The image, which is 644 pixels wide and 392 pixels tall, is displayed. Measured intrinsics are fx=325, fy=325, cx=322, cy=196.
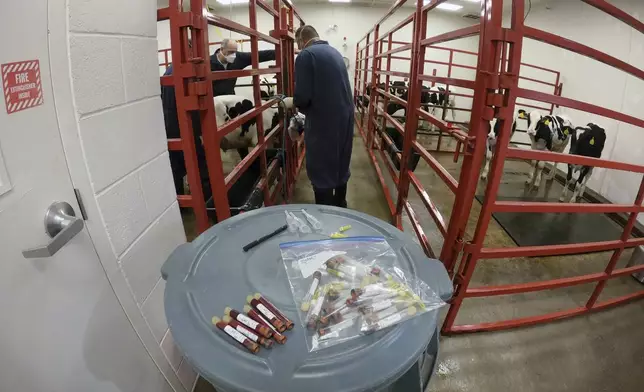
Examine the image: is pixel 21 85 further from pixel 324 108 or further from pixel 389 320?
pixel 324 108

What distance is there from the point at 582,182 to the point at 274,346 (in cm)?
453

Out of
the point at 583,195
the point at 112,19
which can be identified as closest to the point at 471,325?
the point at 112,19

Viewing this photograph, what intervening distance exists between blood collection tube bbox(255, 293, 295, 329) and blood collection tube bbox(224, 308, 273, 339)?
0.15ft

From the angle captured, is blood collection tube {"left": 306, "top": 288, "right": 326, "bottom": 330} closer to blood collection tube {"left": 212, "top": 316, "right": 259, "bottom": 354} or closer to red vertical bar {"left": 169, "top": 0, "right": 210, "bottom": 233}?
blood collection tube {"left": 212, "top": 316, "right": 259, "bottom": 354}

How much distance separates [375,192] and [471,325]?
2.24 metres

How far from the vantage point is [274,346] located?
28.4 inches

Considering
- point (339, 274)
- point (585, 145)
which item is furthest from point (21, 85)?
point (585, 145)

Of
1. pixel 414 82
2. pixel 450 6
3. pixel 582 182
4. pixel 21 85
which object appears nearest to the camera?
pixel 21 85

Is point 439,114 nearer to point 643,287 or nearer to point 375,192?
point 375,192

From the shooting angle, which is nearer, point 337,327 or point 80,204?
point 337,327

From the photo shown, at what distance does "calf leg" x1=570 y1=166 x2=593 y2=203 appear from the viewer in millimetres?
3777

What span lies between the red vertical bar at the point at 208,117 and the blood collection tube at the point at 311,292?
896mm

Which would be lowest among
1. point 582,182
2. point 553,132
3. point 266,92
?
point 582,182

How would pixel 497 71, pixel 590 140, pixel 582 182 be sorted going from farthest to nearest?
pixel 582 182 < pixel 590 140 < pixel 497 71
